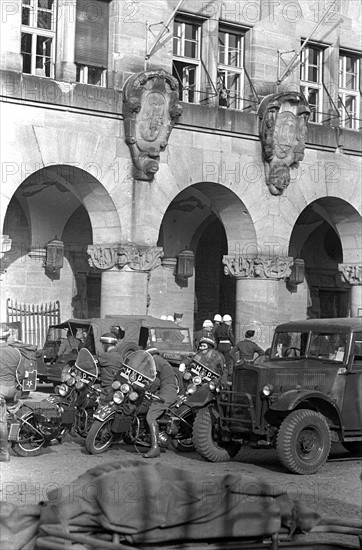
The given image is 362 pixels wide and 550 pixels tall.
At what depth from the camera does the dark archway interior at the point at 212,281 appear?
29.2 meters

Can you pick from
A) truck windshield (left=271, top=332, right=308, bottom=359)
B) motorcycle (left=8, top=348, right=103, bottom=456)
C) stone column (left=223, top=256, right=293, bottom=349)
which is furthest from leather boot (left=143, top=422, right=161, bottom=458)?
stone column (left=223, top=256, right=293, bottom=349)

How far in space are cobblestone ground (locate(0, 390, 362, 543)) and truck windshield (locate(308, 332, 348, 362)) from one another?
138cm

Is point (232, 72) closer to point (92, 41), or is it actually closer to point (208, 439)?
point (92, 41)

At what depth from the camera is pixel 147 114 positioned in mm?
21312

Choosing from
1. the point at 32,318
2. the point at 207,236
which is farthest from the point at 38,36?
the point at 207,236

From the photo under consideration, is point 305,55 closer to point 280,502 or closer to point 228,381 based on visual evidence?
point 228,381

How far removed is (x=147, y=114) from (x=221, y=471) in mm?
10746

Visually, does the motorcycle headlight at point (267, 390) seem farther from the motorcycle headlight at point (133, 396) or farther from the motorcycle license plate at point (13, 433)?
the motorcycle license plate at point (13, 433)

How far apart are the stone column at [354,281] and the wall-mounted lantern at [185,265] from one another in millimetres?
4144

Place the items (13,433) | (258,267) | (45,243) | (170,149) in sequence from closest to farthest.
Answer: (13,433), (170,149), (258,267), (45,243)

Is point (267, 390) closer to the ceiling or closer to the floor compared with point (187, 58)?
closer to the floor

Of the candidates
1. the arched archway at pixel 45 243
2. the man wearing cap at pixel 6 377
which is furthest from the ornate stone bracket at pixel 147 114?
the man wearing cap at pixel 6 377

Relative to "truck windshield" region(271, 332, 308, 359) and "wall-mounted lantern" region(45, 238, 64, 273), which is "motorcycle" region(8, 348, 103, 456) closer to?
"truck windshield" region(271, 332, 308, 359)

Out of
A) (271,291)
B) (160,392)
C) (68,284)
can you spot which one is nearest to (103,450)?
(160,392)
